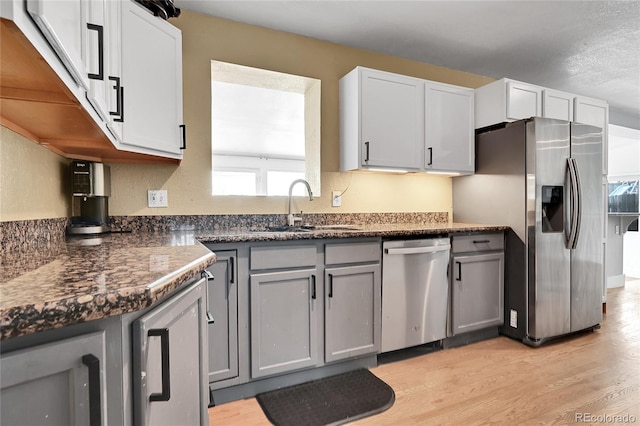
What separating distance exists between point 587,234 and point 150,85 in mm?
3471

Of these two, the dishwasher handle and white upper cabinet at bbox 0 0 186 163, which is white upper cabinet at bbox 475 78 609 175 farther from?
white upper cabinet at bbox 0 0 186 163

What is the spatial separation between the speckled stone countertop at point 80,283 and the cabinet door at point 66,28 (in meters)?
0.50

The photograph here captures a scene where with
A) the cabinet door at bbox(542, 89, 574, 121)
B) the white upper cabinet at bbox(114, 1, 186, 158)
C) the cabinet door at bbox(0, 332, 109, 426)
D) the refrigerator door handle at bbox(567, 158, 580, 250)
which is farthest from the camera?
the cabinet door at bbox(542, 89, 574, 121)

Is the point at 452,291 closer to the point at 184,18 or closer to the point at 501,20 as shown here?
the point at 501,20

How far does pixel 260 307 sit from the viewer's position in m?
1.97

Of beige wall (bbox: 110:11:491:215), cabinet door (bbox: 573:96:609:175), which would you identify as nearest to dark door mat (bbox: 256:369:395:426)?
beige wall (bbox: 110:11:491:215)

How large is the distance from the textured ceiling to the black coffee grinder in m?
1.30

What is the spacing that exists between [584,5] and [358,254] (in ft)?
7.72

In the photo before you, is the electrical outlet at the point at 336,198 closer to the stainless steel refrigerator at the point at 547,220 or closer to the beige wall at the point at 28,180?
the stainless steel refrigerator at the point at 547,220

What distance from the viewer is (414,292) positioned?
244 centimetres

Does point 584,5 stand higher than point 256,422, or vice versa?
point 584,5

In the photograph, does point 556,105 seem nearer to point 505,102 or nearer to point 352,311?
point 505,102

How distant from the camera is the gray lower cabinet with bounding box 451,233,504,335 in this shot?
8.60 feet

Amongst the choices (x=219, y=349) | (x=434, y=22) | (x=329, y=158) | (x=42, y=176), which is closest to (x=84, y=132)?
(x=42, y=176)
